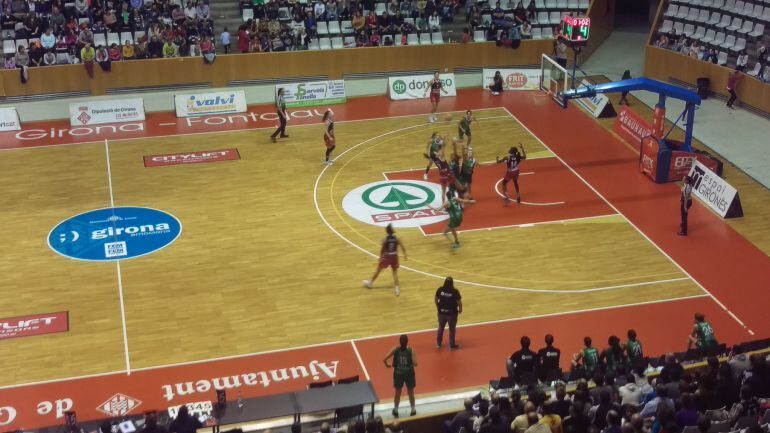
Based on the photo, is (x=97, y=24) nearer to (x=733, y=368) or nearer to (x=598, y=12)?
(x=598, y=12)

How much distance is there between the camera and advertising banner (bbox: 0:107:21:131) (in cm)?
3212

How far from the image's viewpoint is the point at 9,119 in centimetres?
3222

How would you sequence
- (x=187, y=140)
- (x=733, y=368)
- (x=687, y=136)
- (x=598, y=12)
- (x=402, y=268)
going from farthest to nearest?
(x=598, y=12) → (x=187, y=140) → (x=687, y=136) → (x=402, y=268) → (x=733, y=368)

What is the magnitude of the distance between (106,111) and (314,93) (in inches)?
275

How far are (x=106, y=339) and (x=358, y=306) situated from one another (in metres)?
5.13

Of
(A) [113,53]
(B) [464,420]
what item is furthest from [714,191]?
(A) [113,53]

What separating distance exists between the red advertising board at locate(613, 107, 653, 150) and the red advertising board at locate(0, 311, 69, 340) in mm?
17156

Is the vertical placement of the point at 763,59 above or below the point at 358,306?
above

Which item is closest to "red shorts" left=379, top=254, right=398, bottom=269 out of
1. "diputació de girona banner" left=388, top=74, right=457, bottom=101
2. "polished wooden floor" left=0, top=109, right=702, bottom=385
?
"polished wooden floor" left=0, top=109, right=702, bottom=385

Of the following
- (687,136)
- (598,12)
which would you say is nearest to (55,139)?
(687,136)

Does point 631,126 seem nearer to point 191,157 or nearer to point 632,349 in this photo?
point 191,157

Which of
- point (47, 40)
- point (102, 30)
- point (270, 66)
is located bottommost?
point (270, 66)

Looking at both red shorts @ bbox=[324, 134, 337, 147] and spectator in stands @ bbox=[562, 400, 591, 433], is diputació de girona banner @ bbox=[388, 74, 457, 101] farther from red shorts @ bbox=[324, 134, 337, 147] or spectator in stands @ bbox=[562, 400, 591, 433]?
spectator in stands @ bbox=[562, 400, 591, 433]

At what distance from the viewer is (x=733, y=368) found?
15.8 meters
